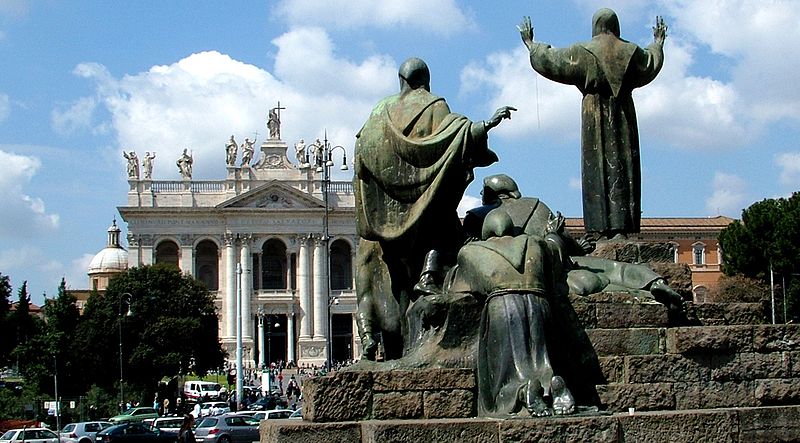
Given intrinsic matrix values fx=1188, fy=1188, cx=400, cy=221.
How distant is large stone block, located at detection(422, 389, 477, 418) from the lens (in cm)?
704

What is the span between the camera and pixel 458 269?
7.38 metres

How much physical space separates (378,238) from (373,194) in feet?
0.97

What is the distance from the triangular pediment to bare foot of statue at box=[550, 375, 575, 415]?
88.7 m

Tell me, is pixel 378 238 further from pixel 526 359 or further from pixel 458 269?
pixel 526 359

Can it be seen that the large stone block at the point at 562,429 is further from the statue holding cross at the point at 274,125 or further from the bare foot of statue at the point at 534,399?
the statue holding cross at the point at 274,125

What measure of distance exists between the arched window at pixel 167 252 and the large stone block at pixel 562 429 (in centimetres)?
9221

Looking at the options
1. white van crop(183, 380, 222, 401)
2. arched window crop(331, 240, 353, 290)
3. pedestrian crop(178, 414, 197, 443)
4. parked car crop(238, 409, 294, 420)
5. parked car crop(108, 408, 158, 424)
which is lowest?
white van crop(183, 380, 222, 401)

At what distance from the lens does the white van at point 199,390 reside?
59.1m

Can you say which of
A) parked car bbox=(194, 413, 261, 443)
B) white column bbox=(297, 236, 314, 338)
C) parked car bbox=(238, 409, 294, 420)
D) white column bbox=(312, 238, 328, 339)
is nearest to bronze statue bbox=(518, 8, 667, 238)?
parked car bbox=(238, 409, 294, 420)

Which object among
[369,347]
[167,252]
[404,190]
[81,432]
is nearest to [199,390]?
[81,432]

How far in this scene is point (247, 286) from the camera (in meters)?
94.9

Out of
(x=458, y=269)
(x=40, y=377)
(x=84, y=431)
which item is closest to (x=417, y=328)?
(x=458, y=269)

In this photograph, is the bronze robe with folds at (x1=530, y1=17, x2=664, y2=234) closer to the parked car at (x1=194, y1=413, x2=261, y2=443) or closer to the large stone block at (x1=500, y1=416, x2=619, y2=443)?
the large stone block at (x1=500, y1=416, x2=619, y2=443)

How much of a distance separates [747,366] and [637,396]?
2.73ft
